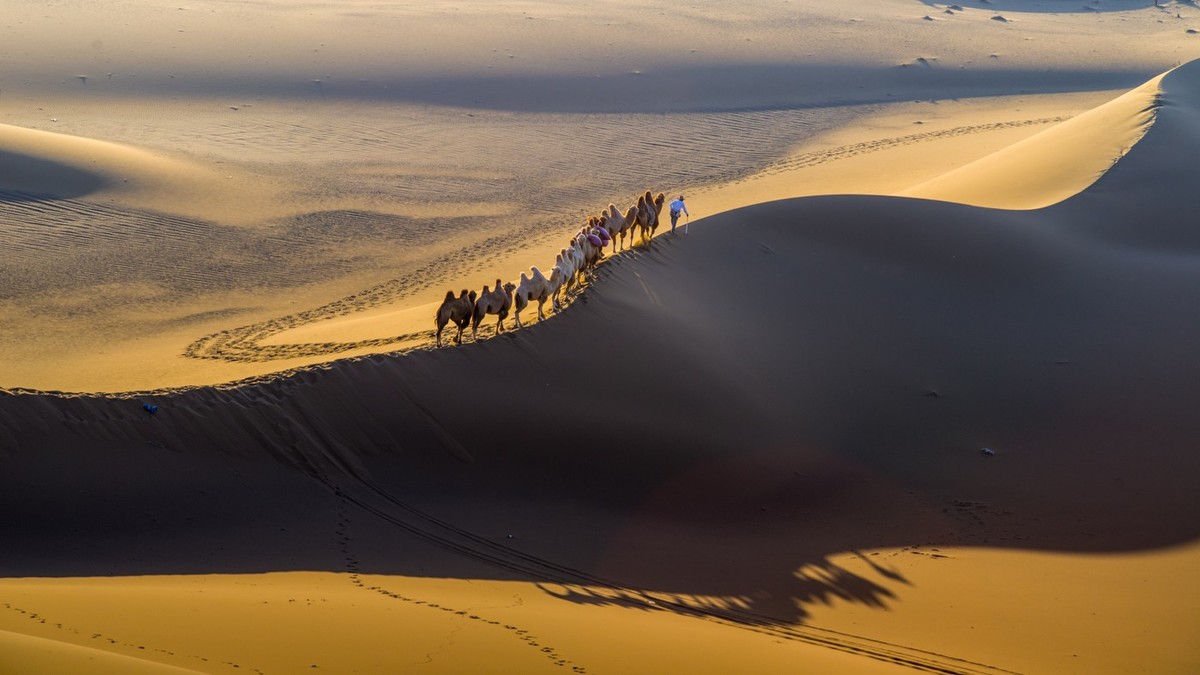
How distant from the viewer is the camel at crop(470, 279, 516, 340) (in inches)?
579

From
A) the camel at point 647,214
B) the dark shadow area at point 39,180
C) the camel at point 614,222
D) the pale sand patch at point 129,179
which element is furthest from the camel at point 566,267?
the dark shadow area at point 39,180

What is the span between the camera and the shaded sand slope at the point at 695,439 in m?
11.9

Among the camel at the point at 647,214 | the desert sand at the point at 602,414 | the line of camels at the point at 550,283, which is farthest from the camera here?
the camel at the point at 647,214

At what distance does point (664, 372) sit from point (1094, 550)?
18.4ft

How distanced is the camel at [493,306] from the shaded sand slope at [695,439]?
417 mm

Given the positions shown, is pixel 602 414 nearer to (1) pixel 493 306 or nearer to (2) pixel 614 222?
(1) pixel 493 306

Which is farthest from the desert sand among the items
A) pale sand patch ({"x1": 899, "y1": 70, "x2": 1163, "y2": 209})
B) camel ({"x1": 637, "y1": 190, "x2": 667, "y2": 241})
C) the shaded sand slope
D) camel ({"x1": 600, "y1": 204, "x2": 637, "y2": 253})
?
camel ({"x1": 600, "y1": 204, "x2": 637, "y2": 253})

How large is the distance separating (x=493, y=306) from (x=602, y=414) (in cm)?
207

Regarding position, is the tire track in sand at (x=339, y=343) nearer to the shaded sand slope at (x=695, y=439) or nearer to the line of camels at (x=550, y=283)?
the line of camels at (x=550, y=283)

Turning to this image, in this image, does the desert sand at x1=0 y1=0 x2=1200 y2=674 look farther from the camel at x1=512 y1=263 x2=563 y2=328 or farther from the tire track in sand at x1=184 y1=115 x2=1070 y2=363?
the camel at x1=512 y1=263 x2=563 y2=328

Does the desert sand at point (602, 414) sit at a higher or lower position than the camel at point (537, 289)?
lower

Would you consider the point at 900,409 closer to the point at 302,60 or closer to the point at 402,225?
the point at 402,225

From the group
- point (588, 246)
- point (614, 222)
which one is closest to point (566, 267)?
point (588, 246)

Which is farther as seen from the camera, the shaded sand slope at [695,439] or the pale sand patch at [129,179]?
the pale sand patch at [129,179]
